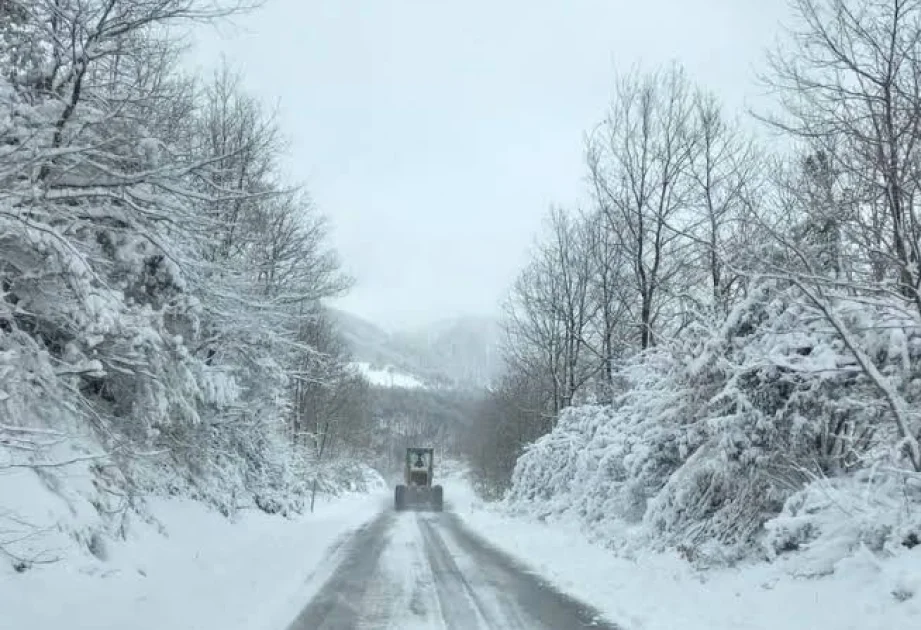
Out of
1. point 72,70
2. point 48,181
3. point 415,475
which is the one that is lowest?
point 415,475

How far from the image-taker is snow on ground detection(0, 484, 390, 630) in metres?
6.68

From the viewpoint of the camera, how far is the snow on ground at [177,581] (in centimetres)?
668

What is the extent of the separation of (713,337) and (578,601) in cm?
449

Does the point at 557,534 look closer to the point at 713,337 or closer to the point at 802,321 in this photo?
the point at 713,337

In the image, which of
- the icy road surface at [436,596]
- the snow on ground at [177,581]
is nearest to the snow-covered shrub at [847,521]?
the icy road surface at [436,596]

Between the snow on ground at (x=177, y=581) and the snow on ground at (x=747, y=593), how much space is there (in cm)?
421

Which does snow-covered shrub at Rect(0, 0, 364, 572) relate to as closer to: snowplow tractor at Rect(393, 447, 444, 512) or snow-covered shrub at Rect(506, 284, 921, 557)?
snow-covered shrub at Rect(506, 284, 921, 557)

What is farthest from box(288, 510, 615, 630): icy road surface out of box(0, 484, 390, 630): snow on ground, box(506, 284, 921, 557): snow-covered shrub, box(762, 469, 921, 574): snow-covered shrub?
box(506, 284, 921, 557): snow-covered shrub

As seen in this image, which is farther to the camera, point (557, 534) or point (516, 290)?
point (516, 290)

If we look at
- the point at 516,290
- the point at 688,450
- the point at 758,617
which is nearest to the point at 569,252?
the point at 516,290

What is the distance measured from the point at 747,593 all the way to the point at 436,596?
4.06m

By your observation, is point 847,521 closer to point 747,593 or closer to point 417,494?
point 747,593

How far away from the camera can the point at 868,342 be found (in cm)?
909

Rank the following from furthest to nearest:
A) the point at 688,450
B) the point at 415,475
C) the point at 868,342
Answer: the point at 415,475 → the point at 688,450 → the point at 868,342
